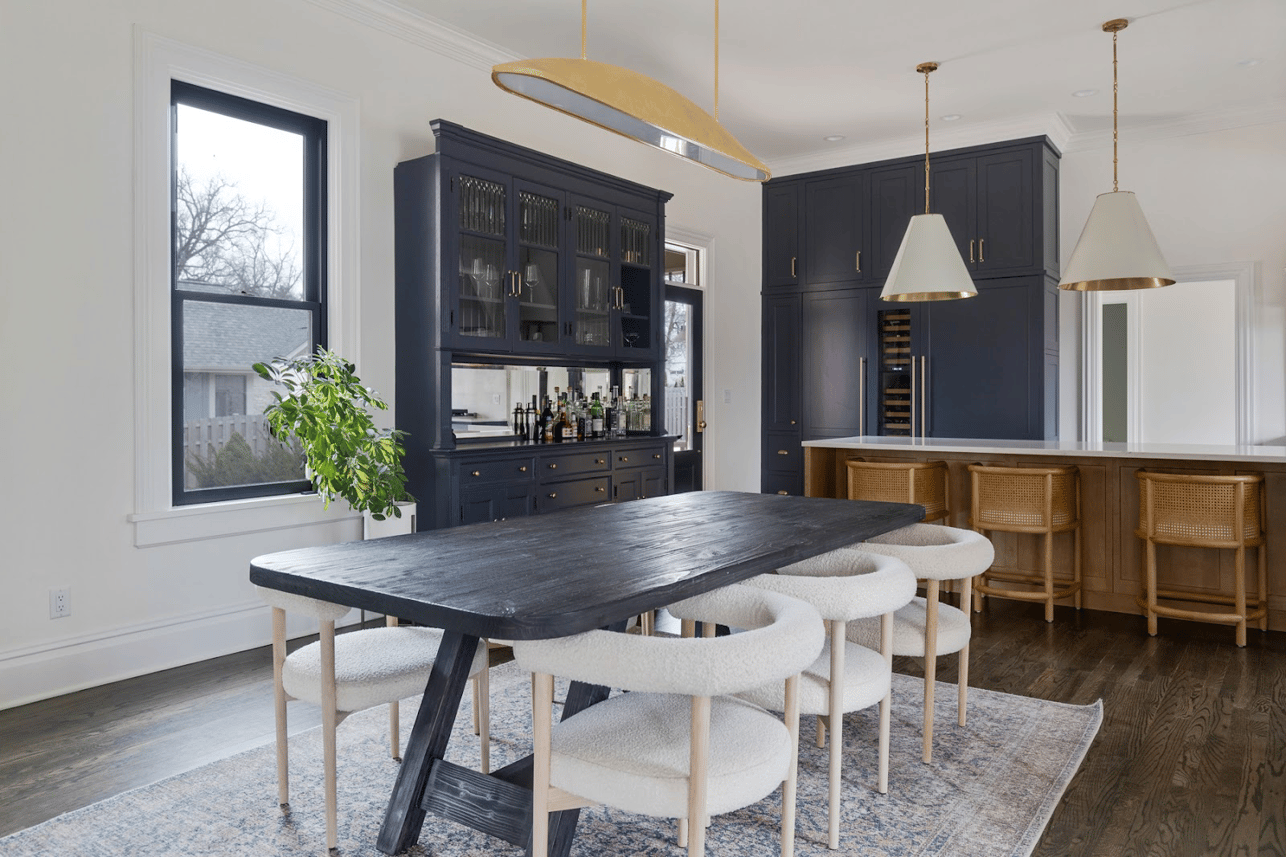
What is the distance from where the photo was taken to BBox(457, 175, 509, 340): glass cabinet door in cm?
439

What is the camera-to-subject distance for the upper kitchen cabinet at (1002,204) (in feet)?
20.5

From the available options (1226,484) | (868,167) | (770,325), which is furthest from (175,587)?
(868,167)

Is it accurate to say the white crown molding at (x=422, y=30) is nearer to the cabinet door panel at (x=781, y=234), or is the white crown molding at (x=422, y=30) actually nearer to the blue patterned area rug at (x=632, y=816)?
the cabinet door panel at (x=781, y=234)

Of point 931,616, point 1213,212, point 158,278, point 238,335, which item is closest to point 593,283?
point 238,335

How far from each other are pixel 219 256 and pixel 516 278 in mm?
1387

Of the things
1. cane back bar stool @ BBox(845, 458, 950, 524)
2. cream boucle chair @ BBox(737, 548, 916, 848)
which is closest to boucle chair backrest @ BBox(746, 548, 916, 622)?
cream boucle chair @ BBox(737, 548, 916, 848)

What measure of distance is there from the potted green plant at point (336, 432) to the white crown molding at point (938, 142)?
4047 mm

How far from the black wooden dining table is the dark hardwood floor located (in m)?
0.95

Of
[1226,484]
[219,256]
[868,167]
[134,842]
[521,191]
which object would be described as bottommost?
[134,842]

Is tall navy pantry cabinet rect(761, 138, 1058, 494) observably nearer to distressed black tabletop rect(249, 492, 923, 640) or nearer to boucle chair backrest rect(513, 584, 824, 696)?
distressed black tabletop rect(249, 492, 923, 640)

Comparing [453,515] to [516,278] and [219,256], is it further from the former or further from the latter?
[219,256]

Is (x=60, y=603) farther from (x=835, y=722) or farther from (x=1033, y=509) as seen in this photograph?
(x=1033, y=509)

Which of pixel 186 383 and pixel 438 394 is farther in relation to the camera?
pixel 438 394

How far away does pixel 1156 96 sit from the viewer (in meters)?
5.79
